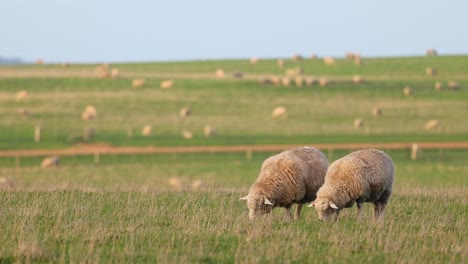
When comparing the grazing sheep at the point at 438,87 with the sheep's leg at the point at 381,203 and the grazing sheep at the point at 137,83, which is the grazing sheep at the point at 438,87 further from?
the sheep's leg at the point at 381,203

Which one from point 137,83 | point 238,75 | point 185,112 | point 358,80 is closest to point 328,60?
point 238,75

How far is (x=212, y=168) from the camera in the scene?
42.3 meters

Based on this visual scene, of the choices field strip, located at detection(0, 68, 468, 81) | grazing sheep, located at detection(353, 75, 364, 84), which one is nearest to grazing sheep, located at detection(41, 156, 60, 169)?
field strip, located at detection(0, 68, 468, 81)

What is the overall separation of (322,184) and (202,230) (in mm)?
3063

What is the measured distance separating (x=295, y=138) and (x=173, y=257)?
41170 mm

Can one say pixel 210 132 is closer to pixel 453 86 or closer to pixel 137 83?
pixel 137 83

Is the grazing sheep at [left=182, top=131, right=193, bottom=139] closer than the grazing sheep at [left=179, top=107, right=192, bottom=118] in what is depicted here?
Yes

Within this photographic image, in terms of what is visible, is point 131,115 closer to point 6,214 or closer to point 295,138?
point 295,138

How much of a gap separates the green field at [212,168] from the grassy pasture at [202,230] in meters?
0.04

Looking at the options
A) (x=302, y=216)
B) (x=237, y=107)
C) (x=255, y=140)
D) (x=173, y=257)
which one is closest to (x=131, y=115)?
(x=237, y=107)

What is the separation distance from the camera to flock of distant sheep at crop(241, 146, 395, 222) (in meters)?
15.4

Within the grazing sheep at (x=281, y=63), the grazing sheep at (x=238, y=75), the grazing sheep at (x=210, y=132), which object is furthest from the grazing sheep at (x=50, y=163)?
the grazing sheep at (x=281, y=63)

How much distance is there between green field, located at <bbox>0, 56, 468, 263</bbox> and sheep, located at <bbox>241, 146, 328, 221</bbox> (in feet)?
1.16

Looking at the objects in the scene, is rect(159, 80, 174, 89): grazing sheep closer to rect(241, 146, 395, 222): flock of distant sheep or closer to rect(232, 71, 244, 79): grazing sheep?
rect(232, 71, 244, 79): grazing sheep
